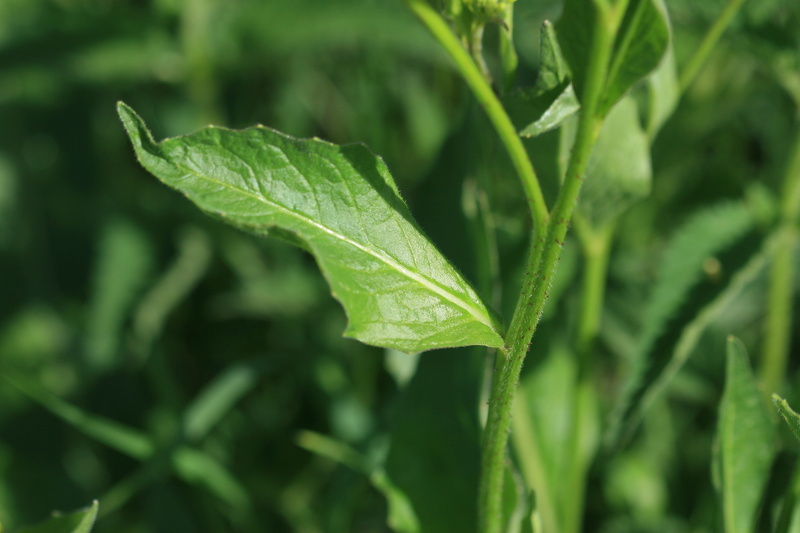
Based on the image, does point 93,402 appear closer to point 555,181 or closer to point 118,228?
point 118,228

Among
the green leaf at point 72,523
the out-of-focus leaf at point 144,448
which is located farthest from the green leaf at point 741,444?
the out-of-focus leaf at point 144,448

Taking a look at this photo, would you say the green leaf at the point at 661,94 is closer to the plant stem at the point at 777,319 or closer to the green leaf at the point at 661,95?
the green leaf at the point at 661,95

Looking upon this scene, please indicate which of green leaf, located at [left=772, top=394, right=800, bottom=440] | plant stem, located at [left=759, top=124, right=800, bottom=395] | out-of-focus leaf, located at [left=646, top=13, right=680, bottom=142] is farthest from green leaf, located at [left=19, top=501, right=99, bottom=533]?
plant stem, located at [left=759, top=124, right=800, bottom=395]

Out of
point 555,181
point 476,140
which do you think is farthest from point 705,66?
point 555,181

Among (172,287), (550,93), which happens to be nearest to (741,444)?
(550,93)

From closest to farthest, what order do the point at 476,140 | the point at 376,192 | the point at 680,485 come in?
the point at 376,192 → the point at 476,140 → the point at 680,485
